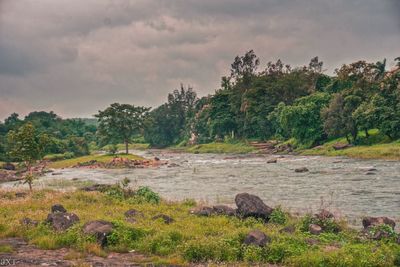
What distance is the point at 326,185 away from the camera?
40.7 m

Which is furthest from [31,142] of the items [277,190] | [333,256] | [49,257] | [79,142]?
[79,142]

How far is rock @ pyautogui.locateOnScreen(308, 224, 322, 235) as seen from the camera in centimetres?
1933

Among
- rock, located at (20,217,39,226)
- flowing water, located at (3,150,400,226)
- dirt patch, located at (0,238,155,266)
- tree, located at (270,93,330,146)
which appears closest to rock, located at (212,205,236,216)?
flowing water, located at (3,150,400,226)

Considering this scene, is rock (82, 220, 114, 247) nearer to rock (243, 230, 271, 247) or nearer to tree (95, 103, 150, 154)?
rock (243, 230, 271, 247)

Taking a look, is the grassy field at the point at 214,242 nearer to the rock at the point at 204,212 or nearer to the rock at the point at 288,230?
the rock at the point at 288,230

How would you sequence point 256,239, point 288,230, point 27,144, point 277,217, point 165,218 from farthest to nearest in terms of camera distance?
point 27,144
point 277,217
point 165,218
point 288,230
point 256,239

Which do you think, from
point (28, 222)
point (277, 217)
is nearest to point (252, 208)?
point (277, 217)

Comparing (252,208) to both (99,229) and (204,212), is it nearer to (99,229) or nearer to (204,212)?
(204,212)

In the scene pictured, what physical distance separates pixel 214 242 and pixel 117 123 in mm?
101195

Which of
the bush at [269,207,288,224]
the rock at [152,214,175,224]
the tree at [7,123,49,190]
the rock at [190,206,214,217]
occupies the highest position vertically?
the tree at [7,123,49,190]

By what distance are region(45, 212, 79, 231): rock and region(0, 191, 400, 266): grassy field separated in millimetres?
405

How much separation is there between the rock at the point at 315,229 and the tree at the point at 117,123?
314 feet

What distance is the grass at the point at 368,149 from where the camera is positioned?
6969 centimetres

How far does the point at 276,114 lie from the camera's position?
116 m
